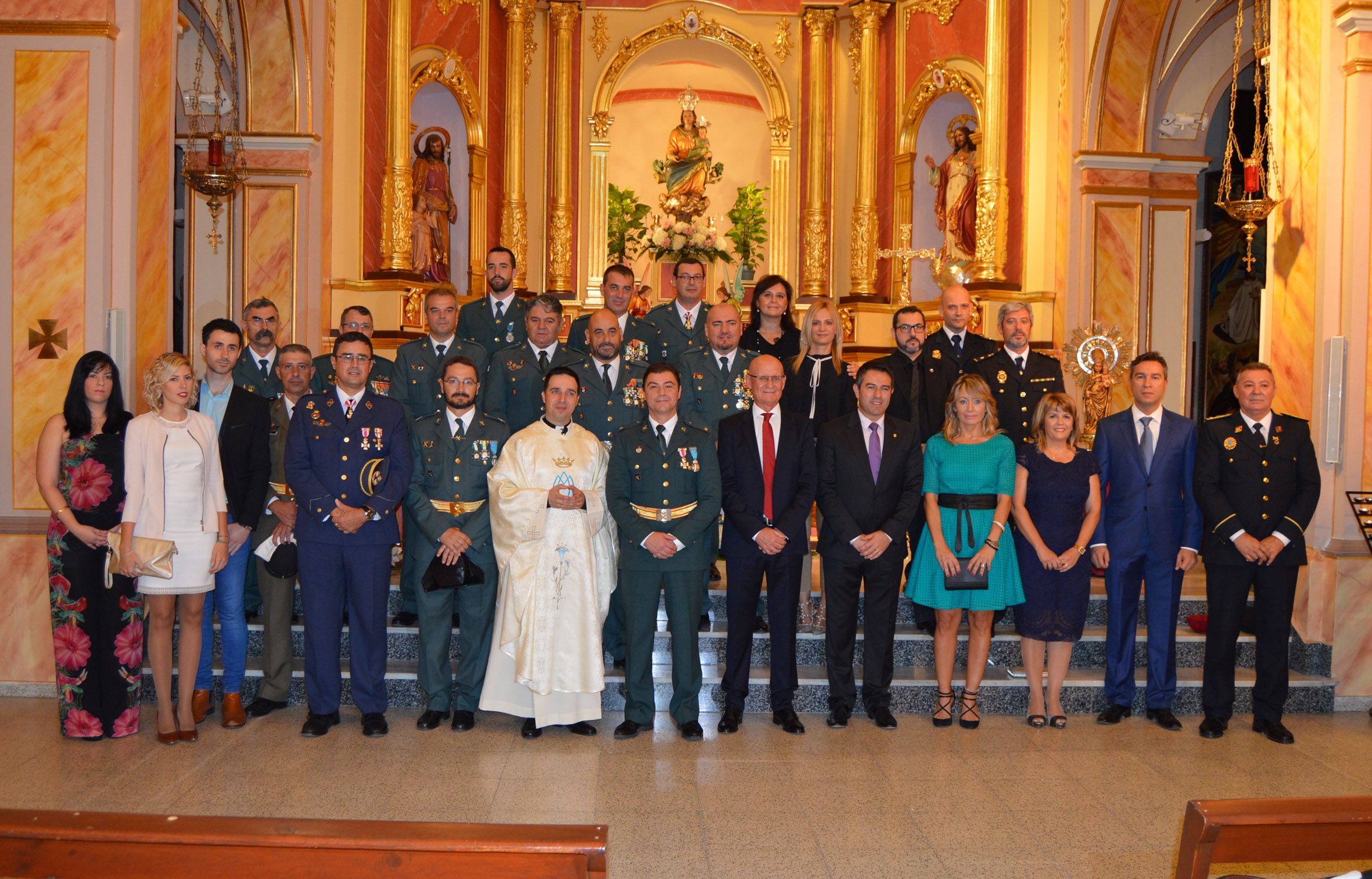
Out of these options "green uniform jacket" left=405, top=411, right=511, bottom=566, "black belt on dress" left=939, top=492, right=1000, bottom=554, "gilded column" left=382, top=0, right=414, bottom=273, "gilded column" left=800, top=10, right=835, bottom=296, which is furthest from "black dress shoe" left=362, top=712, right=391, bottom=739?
"gilded column" left=800, top=10, right=835, bottom=296

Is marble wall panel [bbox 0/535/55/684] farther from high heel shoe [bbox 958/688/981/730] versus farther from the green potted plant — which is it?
the green potted plant

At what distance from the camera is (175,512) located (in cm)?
512

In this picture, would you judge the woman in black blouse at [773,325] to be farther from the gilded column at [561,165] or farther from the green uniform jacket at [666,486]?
the gilded column at [561,165]

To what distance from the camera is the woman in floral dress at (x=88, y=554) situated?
511cm

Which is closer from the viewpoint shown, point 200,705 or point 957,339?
point 200,705

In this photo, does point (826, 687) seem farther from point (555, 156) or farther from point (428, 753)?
point (555, 156)

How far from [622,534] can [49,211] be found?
336 centimetres

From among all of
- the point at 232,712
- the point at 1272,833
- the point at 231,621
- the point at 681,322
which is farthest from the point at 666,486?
the point at 1272,833

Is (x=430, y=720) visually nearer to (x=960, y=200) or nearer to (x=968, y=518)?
(x=968, y=518)

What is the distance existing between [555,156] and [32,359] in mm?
7211

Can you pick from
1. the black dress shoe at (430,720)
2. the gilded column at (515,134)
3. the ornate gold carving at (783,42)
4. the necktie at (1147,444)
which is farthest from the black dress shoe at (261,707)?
the ornate gold carving at (783,42)

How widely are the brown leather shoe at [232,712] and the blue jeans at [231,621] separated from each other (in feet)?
0.15

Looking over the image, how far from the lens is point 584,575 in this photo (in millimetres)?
5332

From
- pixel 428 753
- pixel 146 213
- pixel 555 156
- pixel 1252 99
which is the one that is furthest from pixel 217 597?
pixel 1252 99
